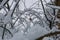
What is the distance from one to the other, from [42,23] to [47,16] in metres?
0.21

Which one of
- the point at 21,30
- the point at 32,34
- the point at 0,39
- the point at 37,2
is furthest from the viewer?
the point at 37,2

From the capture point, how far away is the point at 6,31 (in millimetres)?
3740

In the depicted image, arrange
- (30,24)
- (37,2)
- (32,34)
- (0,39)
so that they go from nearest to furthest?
(0,39), (32,34), (30,24), (37,2)

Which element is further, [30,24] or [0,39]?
[30,24]

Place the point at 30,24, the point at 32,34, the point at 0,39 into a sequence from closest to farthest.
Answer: the point at 0,39, the point at 32,34, the point at 30,24

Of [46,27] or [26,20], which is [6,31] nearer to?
[26,20]

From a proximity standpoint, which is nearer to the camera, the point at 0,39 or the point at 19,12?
the point at 0,39

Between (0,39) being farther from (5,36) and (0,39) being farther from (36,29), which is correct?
(36,29)

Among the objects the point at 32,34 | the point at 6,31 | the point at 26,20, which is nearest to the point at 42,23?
the point at 26,20

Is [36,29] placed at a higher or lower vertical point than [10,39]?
lower

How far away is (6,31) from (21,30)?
2.30ft

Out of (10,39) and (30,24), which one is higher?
(10,39)

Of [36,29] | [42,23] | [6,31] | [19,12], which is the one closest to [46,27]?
[42,23]

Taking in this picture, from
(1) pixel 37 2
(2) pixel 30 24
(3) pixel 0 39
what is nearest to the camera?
(3) pixel 0 39
